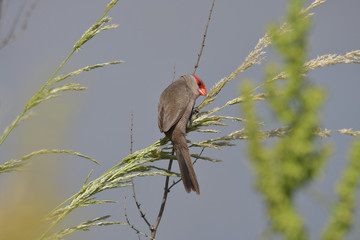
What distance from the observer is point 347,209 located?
1085mm

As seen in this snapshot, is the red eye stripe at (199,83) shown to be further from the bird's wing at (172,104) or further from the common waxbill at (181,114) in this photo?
the bird's wing at (172,104)

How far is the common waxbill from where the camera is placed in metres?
4.20

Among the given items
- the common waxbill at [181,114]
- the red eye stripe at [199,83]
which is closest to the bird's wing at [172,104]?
the common waxbill at [181,114]

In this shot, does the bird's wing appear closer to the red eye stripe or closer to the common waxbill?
the common waxbill

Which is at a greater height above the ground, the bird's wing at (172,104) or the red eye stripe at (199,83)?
the red eye stripe at (199,83)

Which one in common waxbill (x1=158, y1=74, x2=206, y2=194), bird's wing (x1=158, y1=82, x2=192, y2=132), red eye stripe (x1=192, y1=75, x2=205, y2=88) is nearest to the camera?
common waxbill (x1=158, y1=74, x2=206, y2=194)

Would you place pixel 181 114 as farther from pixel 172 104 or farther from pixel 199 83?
pixel 199 83

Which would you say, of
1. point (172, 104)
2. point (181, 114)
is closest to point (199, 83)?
point (172, 104)

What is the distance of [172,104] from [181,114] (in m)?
0.22

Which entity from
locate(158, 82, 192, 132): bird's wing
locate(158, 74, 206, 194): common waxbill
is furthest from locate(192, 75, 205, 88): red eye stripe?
locate(158, 82, 192, 132): bird's wing

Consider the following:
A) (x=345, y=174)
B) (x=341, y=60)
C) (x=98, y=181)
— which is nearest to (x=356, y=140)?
(x=345, y=174)

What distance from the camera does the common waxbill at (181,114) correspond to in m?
4.20

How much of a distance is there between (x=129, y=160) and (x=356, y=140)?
7.86ft

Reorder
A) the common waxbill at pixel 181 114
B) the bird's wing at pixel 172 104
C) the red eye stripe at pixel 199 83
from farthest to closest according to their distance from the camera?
the red eye stripe at pixel 199 83 < the bird's wing at pixel 172 104 < the common waxbill at pixel 181 114
